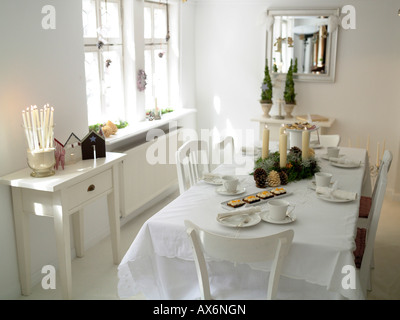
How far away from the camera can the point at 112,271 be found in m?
3.23

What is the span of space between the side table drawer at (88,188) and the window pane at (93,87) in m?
0.84

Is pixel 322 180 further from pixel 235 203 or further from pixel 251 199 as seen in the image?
pixel 235 203

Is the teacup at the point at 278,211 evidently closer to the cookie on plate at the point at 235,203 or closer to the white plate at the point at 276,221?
the white plate at the point at 276,221

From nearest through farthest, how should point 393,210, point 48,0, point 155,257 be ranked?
1. point 155,257
2. point 48,0
3. point 393,210

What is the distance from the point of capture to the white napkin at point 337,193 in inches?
99.1

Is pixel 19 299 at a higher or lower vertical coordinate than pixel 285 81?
lower

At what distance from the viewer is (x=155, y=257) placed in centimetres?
232

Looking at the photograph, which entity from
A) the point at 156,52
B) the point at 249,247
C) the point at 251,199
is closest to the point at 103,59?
the point at 156,52

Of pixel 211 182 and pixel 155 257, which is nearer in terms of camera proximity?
pixel 155 257

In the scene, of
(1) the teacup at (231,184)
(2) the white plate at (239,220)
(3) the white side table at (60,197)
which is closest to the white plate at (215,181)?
(1) the teacup at (231,184)

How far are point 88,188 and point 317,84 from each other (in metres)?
2.88

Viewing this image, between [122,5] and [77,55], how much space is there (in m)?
0.93

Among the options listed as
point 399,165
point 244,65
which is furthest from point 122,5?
point 399,165
